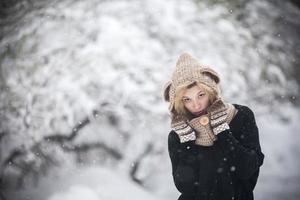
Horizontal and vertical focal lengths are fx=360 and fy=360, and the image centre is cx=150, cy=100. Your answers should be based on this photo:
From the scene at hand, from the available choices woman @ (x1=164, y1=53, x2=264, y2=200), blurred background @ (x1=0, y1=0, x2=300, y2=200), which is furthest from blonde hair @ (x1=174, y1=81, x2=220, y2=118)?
blurred background @ (x1=0, y1=0, x2=300, y2=200)

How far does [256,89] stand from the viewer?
5.57 ft

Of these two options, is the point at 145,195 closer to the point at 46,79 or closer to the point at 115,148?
the point at 115,148

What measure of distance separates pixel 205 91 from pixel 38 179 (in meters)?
1.08

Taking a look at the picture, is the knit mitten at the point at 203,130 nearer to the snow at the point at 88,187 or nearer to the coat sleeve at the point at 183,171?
the coat sleeve at the point at 183,171

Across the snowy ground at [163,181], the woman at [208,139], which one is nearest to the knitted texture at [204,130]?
the woman at [208,139]

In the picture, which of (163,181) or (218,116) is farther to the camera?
(163,181)

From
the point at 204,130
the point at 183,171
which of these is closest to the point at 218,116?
the point at 204,130

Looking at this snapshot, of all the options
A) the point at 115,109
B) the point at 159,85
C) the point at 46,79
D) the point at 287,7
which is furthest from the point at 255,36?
the point at 46,79

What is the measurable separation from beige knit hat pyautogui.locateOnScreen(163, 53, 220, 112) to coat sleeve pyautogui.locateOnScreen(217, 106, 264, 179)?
130mm

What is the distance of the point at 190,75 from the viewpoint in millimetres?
906

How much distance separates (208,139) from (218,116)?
0.07 meters

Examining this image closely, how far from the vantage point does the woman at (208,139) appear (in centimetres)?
91

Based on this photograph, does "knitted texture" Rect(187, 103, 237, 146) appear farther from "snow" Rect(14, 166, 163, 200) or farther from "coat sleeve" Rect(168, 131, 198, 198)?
"snow" Rect(14, 166, 163, 200)

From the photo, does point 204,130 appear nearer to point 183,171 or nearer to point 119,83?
point 183,171
